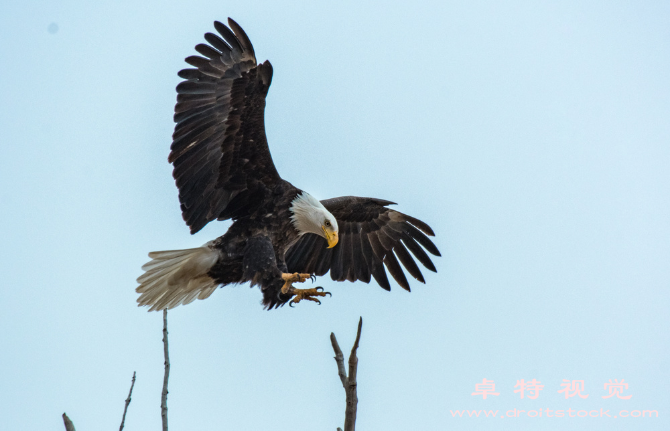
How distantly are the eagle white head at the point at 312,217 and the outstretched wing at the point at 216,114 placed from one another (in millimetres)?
524

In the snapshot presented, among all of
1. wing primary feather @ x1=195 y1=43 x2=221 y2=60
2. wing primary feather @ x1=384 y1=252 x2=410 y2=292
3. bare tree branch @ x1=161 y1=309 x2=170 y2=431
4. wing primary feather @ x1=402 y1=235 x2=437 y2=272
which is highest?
wing primary feather @ x1=195 y1=43 x2=221 y2=60

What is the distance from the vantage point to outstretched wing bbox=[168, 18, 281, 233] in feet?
18.2

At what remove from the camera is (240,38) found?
220 inches

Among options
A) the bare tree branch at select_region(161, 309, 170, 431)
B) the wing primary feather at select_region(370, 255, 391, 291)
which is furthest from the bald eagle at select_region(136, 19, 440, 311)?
the bare tree branch at select_region(161, 309, 170, 431)

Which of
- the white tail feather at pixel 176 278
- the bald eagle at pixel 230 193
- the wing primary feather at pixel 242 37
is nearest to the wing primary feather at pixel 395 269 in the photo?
the bald eagle at pixel 230 193

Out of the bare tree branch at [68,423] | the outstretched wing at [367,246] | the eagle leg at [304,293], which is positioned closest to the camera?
the bare tree branch at [68,423]

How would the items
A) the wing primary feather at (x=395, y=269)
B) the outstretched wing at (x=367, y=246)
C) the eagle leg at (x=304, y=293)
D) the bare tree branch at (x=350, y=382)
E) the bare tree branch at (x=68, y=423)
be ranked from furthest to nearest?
the wing primary feather at (x=395, y=269)
the outstretched wing at (x=367, y=246)
the eagle leg at (x=304, y=293)
the bare tree branch at (x=350, y=382)
the bare tree branch at (x=68, y=423)

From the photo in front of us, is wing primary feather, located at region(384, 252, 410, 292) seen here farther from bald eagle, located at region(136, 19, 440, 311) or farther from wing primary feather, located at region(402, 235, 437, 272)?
bald eagle, located at region(136, 19, 440, 311)

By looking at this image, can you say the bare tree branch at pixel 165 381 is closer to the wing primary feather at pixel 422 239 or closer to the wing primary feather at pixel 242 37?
the wing primary feather at pixel 242 37

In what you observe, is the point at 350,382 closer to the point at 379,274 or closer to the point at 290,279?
the point at 290,279

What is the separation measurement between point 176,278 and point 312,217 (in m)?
1.33

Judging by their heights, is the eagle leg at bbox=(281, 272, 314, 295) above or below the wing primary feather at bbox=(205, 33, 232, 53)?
below

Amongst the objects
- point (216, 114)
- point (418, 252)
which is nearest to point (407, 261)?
point (418, 252)

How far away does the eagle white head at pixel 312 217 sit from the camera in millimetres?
5746
